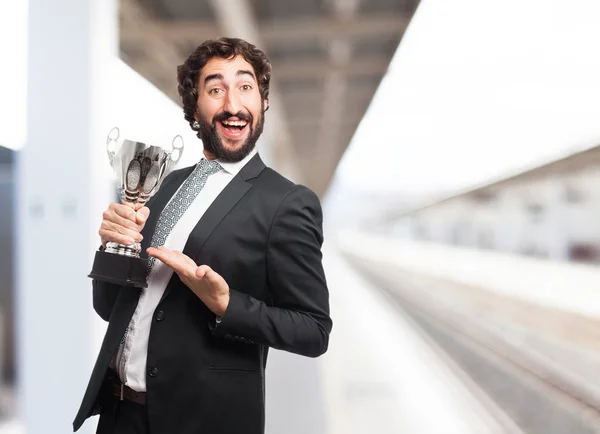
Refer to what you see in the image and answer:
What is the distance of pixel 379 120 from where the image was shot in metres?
12.0

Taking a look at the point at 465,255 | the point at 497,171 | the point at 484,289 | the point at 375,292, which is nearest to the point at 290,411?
the point at 497,171

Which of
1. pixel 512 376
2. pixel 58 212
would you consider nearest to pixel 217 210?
pixel 58 212

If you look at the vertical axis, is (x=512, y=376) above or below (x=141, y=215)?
below

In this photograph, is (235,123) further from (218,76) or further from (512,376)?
(512,376)

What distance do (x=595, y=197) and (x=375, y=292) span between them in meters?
8.15

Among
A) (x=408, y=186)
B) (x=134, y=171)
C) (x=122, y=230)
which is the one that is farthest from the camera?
(x=408, y=186)

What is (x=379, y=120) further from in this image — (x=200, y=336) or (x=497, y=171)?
(x=200, y=336)

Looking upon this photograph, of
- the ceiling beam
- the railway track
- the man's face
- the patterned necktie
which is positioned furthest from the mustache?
the ceiling beam

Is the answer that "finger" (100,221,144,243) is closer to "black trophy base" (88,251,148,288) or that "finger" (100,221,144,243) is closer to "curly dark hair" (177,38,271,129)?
"black trophy base" (88,251,148,288)

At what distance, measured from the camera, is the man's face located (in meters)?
1.35

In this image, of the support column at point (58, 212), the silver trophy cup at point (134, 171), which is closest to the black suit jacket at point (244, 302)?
the silver trophy cup at point (134, 171)

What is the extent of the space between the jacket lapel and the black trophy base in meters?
0.08

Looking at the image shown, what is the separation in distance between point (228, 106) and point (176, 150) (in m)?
0.18

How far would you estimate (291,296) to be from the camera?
126cm
